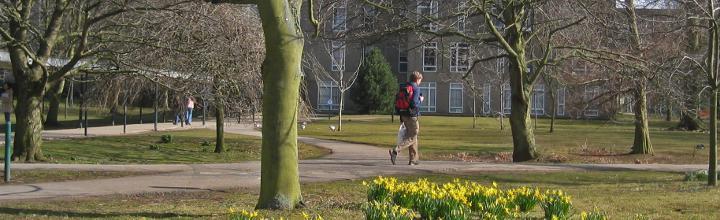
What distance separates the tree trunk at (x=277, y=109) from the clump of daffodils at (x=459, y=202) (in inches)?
38.7

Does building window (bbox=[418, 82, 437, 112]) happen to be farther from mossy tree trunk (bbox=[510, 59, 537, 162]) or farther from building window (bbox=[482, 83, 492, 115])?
mossy tree trunk (bbox=[510, 59, 537, 162])

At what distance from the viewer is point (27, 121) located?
55.8ft

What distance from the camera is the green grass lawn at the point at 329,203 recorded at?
878cm

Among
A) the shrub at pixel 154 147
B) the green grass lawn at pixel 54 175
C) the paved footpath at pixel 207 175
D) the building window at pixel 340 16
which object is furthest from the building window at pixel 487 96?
the green grass lawn at pixel 54 175

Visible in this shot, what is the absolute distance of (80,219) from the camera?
8312mm

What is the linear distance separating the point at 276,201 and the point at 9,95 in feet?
25.1

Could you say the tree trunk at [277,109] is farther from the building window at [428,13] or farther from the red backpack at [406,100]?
the building window at [428,13]

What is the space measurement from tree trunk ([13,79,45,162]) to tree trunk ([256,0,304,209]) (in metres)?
9.93

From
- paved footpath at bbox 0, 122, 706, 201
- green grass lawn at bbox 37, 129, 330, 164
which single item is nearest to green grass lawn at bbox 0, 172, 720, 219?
paved footpath at bbox 0, 122, 706, 201

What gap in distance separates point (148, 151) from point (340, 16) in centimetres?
794

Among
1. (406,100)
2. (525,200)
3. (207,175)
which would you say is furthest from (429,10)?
(525,200)

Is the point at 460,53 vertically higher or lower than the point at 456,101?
higher

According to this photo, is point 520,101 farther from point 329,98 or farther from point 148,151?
point 329,98

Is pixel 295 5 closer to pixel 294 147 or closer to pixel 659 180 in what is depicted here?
pixel 294 147
